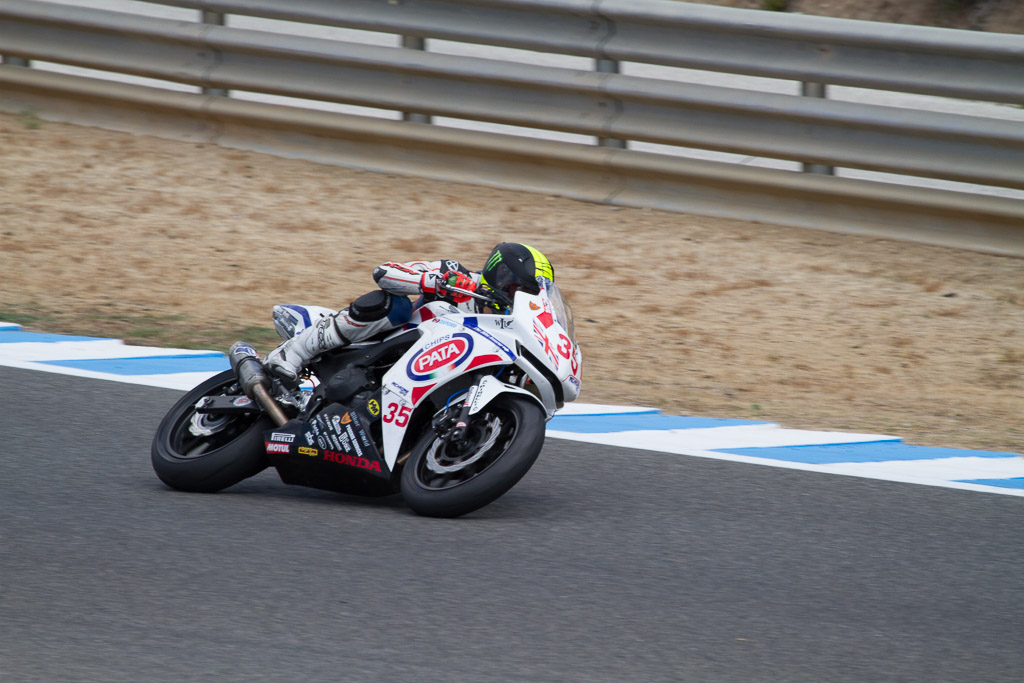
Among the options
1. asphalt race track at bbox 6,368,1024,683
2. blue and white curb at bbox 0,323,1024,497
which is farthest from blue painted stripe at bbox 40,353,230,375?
asphalt race track at bbox 6,368,1024,683

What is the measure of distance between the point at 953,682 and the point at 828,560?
1.10 metres

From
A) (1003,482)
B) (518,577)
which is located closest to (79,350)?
(518,577)

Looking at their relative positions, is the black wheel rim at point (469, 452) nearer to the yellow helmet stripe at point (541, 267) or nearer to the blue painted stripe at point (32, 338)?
the yellow helmet stripe at point (541, 267)

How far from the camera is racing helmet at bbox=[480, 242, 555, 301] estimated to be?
5.41 metres

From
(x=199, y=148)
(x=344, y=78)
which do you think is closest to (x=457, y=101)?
(x=344, y=78)

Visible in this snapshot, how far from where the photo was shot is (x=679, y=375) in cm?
815

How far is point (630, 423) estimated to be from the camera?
23.1 ft

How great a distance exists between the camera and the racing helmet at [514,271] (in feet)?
17.7

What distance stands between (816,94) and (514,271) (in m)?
5.17

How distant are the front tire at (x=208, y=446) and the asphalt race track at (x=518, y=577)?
10 centimetres

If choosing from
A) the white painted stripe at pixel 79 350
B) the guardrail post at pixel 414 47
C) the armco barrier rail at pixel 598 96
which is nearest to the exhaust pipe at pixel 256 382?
the white painted stripe at pixel 79 350

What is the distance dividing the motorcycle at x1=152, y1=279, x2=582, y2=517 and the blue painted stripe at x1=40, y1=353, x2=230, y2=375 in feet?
6.30

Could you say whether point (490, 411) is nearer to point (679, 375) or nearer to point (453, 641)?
point (453, 641)

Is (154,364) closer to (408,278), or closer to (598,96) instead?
(408,278)
